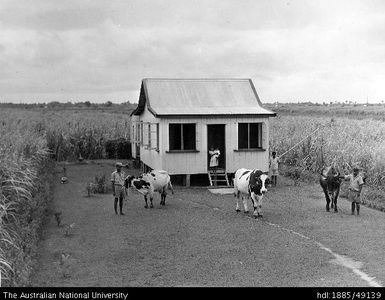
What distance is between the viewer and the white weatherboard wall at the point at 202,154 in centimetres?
2133

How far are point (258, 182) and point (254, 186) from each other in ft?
1.07

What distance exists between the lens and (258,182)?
14508 millimetres

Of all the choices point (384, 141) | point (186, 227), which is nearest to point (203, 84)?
point (384, 141)

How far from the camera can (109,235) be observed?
1291 centimetres

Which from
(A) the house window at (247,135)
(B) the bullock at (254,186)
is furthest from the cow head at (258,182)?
(A) the house window at (247,135)

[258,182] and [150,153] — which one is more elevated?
[150,153]

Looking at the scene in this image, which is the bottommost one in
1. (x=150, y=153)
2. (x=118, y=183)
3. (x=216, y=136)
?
(x=118, y=183)

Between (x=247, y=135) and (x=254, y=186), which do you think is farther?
(x=247, y=135)

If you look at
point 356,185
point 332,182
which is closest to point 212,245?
point 356,185

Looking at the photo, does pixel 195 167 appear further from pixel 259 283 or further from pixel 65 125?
pixel 65 125

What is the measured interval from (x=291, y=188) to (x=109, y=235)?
10.0 meters

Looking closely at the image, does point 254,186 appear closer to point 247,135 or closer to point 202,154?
point 202,154

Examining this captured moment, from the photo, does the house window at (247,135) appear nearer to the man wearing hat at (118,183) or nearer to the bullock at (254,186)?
the bullock at (254,186)

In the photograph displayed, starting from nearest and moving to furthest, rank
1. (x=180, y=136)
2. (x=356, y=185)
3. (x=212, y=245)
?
(x=212, y=245), (x=356, y=185), (x=180, y=136)
